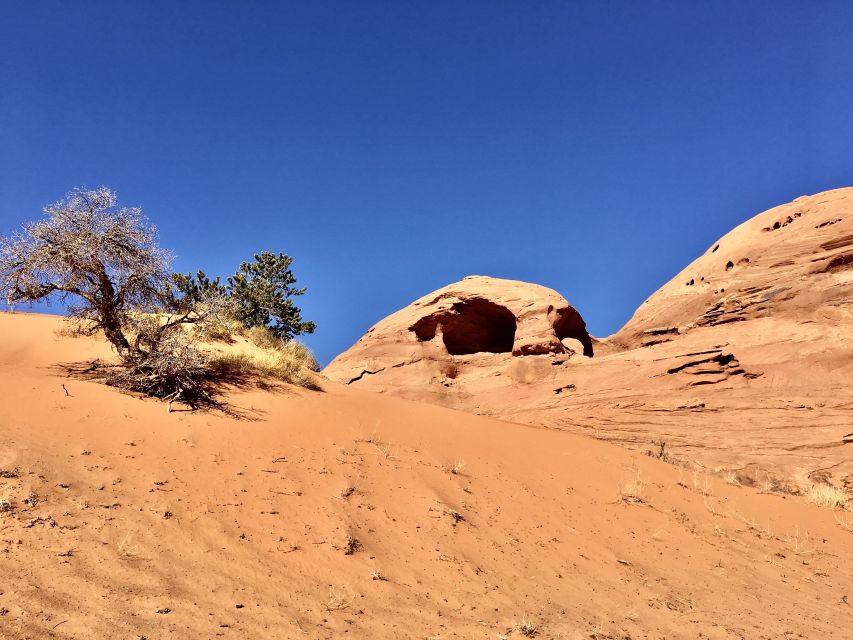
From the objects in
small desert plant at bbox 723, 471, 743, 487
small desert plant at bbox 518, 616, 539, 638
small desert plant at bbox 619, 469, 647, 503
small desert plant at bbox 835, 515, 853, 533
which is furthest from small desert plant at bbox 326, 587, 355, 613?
small desert plant at bbox 723, 471, 743, 487

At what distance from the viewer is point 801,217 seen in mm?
18531

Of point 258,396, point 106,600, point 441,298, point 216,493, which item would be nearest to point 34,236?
point 258,396

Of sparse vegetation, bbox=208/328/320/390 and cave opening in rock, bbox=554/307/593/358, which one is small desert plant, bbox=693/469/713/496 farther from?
cave opening in rock, bbox=554/307/593/358

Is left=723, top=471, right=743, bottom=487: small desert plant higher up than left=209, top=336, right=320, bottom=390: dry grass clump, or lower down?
lower down

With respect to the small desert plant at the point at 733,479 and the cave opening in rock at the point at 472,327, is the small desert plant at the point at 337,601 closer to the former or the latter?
the small desert plant at the point at 733,479

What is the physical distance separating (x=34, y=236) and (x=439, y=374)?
613 inches

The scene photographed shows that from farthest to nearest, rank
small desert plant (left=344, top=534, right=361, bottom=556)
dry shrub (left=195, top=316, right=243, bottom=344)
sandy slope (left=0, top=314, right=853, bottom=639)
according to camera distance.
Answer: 1. dry shrub (left=195, top=316, right=243, bottom=344)
2. small desert plant (left=344, top=534, right=361, bottom=556)
3. sandy slope (left=0, top=314, right=853, bottom=639)

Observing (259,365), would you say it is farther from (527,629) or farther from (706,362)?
(706,362)

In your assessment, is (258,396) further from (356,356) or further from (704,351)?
(356,356)

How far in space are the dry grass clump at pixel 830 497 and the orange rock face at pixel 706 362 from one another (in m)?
0.40

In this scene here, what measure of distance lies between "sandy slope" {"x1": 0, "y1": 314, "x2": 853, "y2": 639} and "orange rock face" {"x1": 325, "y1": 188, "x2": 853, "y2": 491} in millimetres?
2527

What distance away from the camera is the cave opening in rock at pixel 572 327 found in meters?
21.8

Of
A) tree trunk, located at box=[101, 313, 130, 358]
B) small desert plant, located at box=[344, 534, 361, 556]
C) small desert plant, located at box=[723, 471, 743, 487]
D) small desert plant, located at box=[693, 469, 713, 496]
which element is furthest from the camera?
small desert plant, located at box=[723, 471, 743, 487]

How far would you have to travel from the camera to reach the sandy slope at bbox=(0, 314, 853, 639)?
396 centimetres
